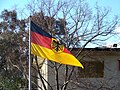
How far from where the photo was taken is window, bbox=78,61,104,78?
82.5 feet

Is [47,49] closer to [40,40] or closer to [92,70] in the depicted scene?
[40,40]

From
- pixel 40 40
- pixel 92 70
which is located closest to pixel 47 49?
pixel 40 40

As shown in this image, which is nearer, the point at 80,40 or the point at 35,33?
the point at 35,33

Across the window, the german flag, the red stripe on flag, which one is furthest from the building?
the red stripe on flag

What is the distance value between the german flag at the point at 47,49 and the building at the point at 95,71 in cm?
1161

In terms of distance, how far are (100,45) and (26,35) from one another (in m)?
5.07

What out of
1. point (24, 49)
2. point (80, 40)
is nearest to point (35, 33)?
point (80, 40)

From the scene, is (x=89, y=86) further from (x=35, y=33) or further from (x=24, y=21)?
(x=35, y=33)

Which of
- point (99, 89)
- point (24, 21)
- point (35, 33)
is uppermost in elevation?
point (24, 21)

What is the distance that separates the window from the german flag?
1298cm

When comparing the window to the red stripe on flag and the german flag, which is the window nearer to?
the german flag

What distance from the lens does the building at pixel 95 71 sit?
2436cm

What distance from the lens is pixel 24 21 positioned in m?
23.2

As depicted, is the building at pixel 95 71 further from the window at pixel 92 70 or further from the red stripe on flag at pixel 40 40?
the red stripe on flag at pixel 40 40
